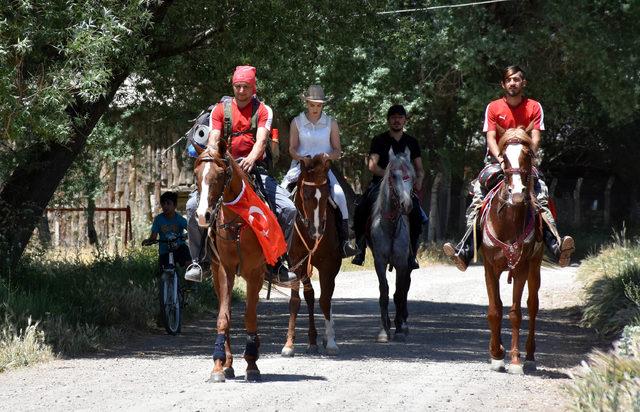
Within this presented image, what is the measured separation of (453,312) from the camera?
21.9 m

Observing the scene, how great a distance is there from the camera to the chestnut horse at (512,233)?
12883 millimetres

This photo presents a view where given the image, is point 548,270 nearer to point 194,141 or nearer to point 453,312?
point 453,312

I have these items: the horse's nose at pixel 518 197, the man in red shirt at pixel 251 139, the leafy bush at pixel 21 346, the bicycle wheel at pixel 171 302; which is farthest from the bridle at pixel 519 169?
the bicycle wheel at pixel 171 302

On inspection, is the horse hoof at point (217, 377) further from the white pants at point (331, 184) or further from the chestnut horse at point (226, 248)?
the white pants at point (331, 184)

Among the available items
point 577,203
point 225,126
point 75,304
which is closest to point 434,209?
point 577,203

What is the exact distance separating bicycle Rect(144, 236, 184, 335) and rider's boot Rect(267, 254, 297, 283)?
15.0 ft

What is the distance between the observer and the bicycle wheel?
694 inches

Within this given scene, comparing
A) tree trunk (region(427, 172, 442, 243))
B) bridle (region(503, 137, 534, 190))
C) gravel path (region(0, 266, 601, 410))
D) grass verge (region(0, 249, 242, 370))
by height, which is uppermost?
tree trunk (region(427, 172, 442, 243))

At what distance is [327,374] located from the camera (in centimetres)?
1274

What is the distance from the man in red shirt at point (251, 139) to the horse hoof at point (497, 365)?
2377mm

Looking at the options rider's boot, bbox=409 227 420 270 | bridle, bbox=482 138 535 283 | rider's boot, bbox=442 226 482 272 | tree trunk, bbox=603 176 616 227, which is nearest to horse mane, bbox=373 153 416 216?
rider's boot, bbox=409 227 420 270

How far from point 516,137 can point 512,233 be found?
1102 mm

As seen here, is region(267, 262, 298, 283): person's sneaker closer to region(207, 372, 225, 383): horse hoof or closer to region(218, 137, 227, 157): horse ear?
region(207, 372, 225, 383): horse hoof

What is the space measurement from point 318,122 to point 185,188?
21.5 m
